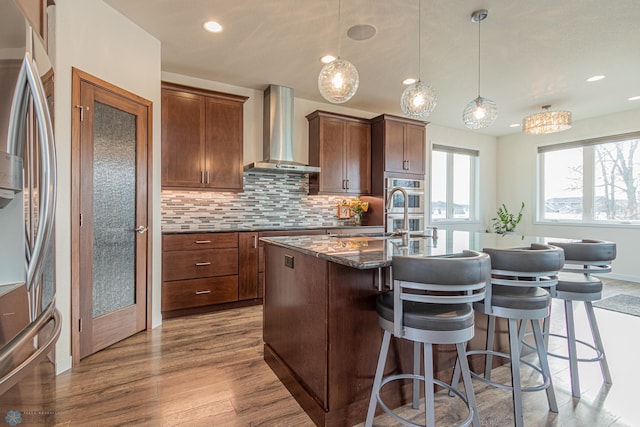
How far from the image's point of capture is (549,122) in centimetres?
405

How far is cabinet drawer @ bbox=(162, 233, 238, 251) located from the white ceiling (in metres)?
1.92

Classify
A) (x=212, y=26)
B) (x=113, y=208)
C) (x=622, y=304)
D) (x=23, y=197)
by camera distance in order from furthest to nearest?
(x=622, y=304) < (x=212, y=26) < (x=113, y=208) < (x=23, y=197)

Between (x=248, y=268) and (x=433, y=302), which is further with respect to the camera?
(x=248, y=268)

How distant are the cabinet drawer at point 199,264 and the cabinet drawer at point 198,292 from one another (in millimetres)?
63

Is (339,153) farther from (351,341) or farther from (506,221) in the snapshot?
(506,221)

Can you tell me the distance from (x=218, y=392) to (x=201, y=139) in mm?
2692

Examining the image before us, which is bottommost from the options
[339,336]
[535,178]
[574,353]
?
[574,353]

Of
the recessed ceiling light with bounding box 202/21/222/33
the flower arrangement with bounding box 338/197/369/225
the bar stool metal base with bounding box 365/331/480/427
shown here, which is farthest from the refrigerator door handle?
the flower arrangement with bounding box 338/197/369/225

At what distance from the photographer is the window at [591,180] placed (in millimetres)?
5035

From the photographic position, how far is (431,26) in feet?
Answer: 9.09

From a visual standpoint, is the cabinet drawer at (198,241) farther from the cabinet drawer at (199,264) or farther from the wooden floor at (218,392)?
the wooden floor at (218,392)

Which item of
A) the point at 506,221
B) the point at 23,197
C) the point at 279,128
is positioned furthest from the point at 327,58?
the point at 506,221

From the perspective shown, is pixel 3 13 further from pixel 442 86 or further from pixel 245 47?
pixel 442 86

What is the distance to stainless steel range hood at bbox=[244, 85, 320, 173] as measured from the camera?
163 inches
